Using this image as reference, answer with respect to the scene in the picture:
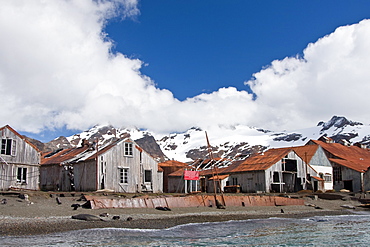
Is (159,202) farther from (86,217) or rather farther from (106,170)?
(106,170)

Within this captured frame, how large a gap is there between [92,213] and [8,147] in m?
16.1

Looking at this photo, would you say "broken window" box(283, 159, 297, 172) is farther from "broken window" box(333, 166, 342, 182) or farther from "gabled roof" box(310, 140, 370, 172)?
"gabled roof" box(310, 140, 370, 172)

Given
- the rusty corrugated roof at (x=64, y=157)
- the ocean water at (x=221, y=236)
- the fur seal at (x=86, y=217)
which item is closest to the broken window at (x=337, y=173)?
the ocean water at (x=221, y=236)

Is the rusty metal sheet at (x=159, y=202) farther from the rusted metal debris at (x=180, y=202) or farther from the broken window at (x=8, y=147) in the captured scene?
the broken window at (x=8, y=147)

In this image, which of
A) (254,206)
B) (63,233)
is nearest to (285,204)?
(254,206)

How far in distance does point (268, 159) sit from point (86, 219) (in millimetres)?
30041

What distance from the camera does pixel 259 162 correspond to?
151ft

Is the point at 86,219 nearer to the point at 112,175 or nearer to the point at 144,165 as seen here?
the point at 112,175

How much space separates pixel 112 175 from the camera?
123 ft

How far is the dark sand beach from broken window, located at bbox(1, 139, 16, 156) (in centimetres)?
955

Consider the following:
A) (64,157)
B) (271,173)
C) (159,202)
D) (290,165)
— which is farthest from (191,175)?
(159,202)

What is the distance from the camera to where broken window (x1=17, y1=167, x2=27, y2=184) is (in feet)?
112

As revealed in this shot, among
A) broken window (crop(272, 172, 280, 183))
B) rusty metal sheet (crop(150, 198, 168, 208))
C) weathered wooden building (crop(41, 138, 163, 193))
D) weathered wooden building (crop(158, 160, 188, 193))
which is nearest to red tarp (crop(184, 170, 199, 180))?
weathered wooden building (crop(41, 138, 163, 193))

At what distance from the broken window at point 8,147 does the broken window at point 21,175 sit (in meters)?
1.50
